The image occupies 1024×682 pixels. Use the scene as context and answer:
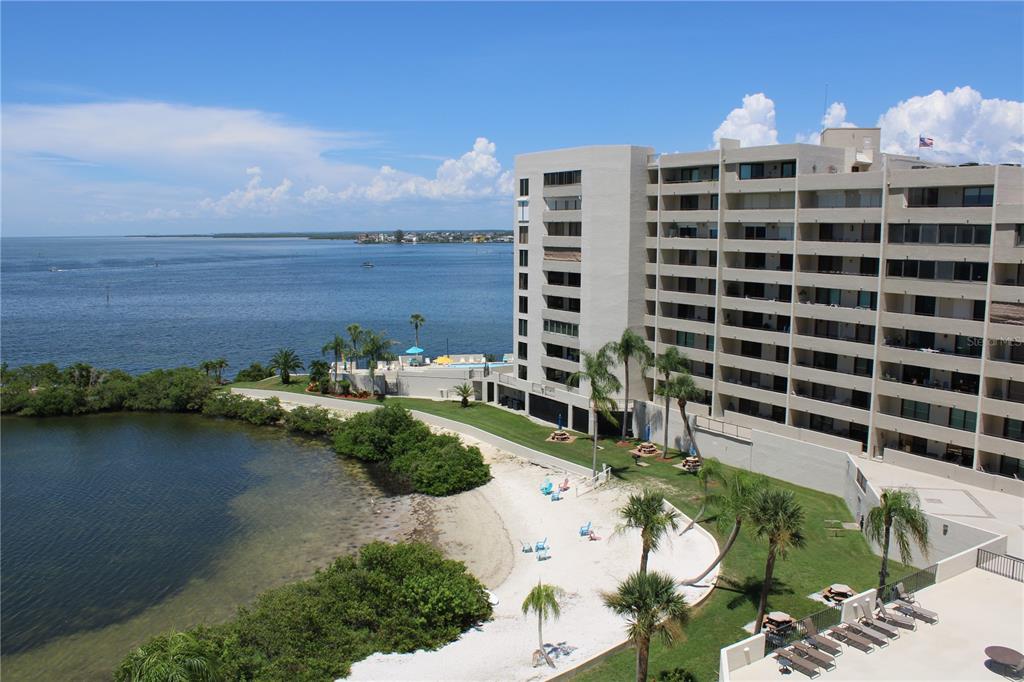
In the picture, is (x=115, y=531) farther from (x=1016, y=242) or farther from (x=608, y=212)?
(x=1016, y=242)

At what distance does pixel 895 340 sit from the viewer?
50.9 m

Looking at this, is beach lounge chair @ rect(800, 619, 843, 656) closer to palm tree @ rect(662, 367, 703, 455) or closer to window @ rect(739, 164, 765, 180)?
palm tree @ rect(662, 367, 703, 455)

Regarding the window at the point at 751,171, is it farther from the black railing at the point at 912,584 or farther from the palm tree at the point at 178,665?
the palm tree at the point at 178,665

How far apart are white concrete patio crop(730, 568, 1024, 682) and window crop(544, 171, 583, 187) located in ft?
154

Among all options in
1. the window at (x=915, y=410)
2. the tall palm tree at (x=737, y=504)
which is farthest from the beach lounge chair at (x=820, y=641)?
the window at (x=915, y=410)

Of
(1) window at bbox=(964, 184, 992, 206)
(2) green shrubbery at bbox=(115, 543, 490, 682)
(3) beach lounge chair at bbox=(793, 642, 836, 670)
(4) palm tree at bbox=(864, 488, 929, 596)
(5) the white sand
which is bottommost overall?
(5) the white sand

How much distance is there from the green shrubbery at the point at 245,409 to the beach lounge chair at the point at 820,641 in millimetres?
66648

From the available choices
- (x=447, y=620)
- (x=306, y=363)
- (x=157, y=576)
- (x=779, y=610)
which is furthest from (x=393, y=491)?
(x=306, y=363)

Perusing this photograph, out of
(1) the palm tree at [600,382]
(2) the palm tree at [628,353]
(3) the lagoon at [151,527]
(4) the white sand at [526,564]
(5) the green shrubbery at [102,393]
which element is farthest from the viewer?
(5) the green shrubbery at [102,393]

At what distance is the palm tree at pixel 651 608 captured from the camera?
27.7 meters

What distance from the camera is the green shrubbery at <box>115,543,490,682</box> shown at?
33.7m

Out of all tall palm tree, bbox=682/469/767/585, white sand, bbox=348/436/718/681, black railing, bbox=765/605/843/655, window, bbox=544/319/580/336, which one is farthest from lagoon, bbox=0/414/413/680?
black railing, bbox=765/605/843/655

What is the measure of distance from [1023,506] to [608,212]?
3776 centimetres

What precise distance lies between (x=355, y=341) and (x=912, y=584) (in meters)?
69.2
